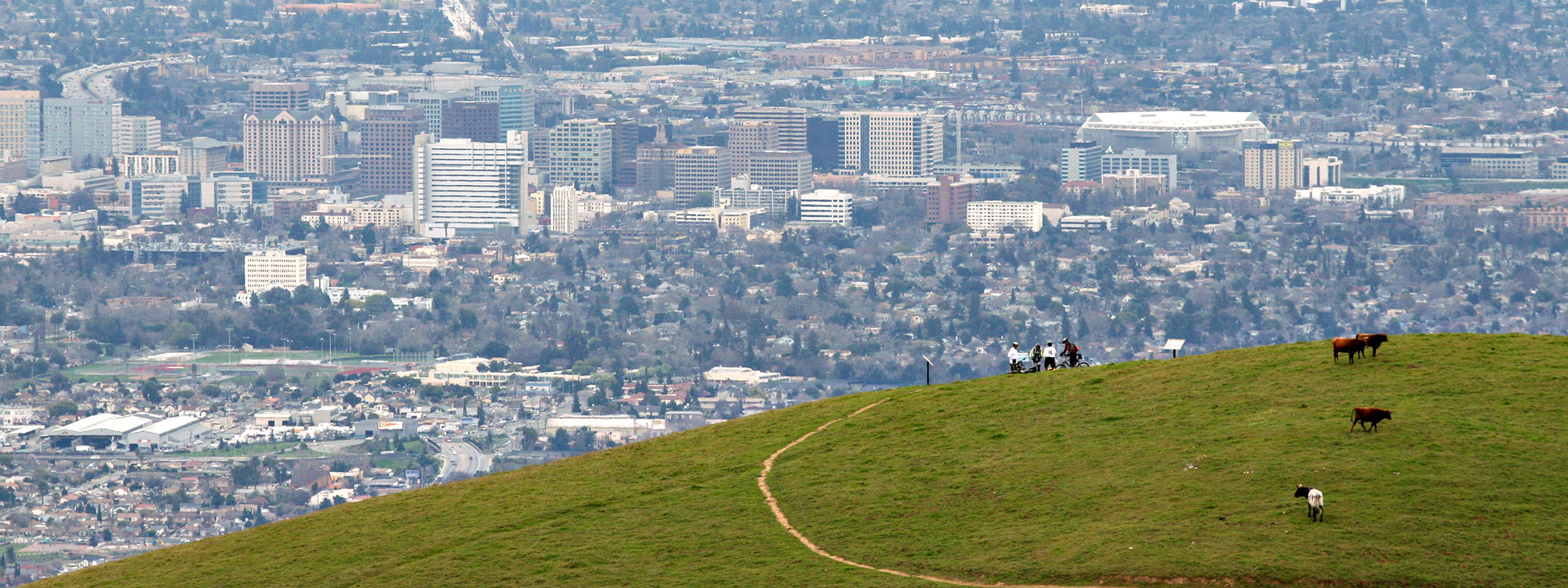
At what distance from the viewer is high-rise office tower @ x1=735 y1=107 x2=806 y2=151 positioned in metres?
164

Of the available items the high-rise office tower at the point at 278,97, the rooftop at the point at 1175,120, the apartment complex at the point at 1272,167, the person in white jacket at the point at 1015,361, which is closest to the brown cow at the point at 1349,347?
the person in white jacket at the point at 1015,361

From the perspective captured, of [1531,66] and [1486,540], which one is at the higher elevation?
[1531,66]

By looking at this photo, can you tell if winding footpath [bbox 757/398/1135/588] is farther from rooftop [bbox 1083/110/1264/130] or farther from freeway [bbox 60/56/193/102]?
freeway [bbox 60/56/193/102]

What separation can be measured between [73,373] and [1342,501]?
9157cm

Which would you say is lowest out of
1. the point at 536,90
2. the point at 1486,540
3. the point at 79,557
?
the point at 79,557

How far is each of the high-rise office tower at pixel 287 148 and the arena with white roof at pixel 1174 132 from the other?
57.5 m

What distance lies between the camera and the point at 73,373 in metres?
101

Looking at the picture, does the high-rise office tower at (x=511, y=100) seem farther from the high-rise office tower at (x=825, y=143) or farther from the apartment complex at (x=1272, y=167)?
the apartment complex at (x=1272, y=167)

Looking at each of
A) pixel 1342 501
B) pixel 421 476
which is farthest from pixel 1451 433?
pixel 421 476

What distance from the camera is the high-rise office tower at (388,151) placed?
16075 cm

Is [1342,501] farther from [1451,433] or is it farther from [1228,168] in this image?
[1228,168]

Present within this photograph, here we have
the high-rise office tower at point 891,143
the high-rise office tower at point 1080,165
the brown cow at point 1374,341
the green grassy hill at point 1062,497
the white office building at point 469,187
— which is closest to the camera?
the green grassy hill at point 1062,497

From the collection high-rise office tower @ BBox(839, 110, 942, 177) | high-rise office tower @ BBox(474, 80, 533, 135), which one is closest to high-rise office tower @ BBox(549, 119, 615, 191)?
high-rise office tower @ BBox(474, 80, 533, 135)

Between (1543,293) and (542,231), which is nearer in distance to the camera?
(1543,293)
